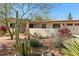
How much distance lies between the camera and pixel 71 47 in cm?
344

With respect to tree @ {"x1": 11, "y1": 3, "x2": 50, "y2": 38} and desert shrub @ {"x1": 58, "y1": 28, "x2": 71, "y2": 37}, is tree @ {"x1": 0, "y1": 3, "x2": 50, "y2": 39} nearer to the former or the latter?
tree @ {"x1": 11, "y1": 3, "x2": 50, "y2": 38}

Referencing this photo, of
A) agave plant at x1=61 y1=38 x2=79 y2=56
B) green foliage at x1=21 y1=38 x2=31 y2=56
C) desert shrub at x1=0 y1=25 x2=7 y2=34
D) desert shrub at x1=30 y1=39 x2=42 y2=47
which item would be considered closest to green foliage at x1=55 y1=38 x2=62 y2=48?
agave plant at x1=61 y1=38 x2=79 y2=56

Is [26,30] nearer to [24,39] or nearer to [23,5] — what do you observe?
[24,39]

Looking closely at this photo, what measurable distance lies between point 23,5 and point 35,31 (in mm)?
470

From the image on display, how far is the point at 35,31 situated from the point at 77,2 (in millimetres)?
831

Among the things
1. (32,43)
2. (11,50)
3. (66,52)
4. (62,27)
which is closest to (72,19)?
(62,27)

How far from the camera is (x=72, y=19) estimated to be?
3533 mm

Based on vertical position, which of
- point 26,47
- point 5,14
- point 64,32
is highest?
point 5,14

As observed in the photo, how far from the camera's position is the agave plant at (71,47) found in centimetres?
341

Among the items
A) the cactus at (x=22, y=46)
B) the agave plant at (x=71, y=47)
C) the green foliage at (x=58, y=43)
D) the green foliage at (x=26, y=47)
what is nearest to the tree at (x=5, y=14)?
the cactus at (x=22, y=46)

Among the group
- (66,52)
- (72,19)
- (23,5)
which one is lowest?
(66,52)

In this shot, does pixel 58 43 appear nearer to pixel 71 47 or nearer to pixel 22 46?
pixel 71 47

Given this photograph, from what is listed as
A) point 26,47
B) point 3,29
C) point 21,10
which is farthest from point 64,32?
point 3,29

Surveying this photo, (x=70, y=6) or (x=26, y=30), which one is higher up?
(x=70, y=6)
